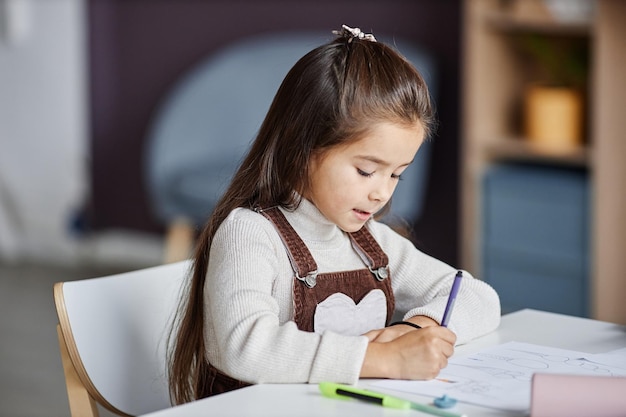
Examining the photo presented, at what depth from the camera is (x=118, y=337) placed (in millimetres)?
1349

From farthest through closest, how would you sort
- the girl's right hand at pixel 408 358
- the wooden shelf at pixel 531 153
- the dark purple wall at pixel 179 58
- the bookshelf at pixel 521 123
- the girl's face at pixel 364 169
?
the dark purple wall at pixel 179 58
the wooden shelf at pixel 531 153
the bookshelf at pixel 521 123
the girl's face at pixel 364 169
the girl's right hand at pixel 408 358

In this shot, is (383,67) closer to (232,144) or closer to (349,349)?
(349,349)

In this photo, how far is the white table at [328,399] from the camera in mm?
938

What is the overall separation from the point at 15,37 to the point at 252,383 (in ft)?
12.0

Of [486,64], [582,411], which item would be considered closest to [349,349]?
[582,411]

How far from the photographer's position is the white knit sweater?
3.44 feet

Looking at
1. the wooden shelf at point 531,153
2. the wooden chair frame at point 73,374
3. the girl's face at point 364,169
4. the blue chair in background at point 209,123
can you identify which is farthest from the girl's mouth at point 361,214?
the blue chair in background at point 209,123

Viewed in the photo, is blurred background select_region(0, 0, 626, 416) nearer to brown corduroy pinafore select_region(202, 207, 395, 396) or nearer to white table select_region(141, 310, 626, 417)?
brown corduroy pinafore select_region(202, 207, 395, 396)

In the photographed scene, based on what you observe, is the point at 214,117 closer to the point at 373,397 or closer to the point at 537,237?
the point at 537,237

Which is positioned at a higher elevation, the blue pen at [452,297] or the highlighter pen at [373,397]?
the blue pen at [452,297]

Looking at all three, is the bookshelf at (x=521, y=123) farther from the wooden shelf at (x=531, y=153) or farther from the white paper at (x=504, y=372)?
the white paper at (x=504, y=372)

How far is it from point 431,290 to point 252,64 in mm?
2535

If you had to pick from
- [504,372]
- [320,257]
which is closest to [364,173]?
[320,257]

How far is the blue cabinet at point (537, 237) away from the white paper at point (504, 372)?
1860mm
